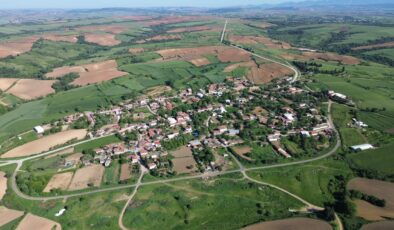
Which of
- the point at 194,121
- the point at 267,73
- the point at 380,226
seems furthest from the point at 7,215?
the point at 267,73

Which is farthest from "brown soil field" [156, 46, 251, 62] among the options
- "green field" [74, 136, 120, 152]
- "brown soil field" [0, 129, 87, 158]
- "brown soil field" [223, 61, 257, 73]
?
"green field" [74, 136, 120, 152]

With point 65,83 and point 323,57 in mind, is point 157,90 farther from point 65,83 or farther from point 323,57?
point 323,57

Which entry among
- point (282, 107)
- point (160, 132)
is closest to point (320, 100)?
point (282, 107)

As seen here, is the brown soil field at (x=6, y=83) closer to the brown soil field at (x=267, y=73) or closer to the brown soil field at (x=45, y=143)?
the brown soil field at (x=45, y=143)

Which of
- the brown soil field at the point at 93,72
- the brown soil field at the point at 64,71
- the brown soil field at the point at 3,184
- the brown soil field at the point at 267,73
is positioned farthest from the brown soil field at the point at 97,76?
the brown soil field at the point at 3,184

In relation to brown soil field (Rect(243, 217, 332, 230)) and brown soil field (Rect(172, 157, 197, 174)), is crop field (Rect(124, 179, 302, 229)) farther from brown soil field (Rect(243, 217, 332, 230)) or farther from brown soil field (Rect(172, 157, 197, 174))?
brown soil field (Rect(172, 157, 197, 174))
